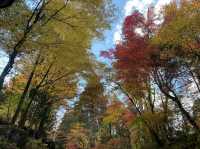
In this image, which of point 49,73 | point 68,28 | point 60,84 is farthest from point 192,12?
point 60,84

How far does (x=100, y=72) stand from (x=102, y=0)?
782 cm

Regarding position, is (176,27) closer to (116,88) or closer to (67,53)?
→ (67,53)

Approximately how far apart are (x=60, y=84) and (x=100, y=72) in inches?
174

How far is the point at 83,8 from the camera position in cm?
1209

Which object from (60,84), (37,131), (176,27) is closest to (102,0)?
(176,27)

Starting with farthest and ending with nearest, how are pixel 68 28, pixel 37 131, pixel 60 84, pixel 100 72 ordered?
pixel 37 131, pixel 60 84, pixel 100 72, pixel 68 28

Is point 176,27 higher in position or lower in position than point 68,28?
higher

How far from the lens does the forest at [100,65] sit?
443 inches

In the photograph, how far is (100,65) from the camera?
60.5ft

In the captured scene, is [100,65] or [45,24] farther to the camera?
[100,65]

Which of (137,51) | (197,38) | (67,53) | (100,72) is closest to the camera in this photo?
(67,53)

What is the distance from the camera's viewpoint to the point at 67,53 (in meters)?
12.8

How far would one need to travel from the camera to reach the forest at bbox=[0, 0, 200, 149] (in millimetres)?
11250

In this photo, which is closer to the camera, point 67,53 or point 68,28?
point 68,28
